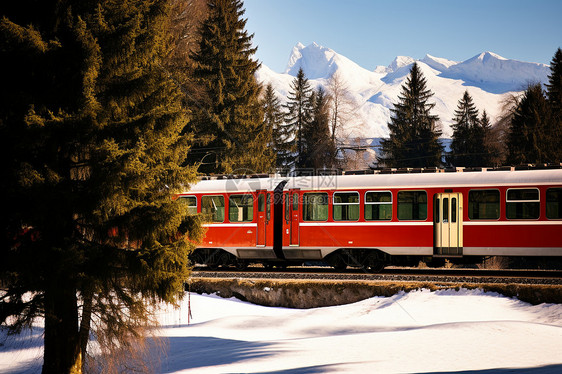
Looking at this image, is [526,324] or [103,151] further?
[526,324]

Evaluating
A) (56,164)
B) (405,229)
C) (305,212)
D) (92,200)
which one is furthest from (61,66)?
(405,229)

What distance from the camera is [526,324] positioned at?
11.8 metres

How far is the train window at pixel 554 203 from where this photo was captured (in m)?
16.0

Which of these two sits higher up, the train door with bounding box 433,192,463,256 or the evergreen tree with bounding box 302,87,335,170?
the evergreen tree with bounding box 302,87,335,170

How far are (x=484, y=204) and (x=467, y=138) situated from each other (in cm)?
4555

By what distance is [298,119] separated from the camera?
172ft

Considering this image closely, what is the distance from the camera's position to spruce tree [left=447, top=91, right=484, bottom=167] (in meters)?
56.5

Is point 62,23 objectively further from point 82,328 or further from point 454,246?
point 454,246

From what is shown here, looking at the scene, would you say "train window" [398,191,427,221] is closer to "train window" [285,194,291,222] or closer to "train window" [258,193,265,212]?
"train window" [285,194,291,222]

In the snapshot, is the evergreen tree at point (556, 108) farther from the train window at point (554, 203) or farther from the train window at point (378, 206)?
the train window at point (378, 206)

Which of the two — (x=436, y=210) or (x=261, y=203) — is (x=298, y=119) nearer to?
(x=261, y=203)

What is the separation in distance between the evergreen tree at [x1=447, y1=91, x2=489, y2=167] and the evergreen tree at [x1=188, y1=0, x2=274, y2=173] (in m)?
26.4

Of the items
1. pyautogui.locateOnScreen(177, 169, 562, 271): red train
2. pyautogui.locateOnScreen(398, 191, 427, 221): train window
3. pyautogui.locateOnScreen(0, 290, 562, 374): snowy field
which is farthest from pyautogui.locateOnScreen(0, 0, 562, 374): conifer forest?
pyautogui.locateOnScreen(398, 191, 427, 221): train window

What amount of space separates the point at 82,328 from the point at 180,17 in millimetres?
30510
